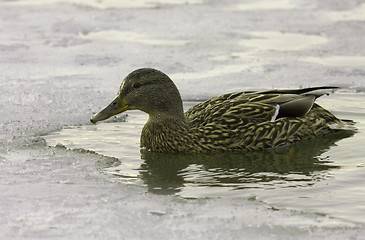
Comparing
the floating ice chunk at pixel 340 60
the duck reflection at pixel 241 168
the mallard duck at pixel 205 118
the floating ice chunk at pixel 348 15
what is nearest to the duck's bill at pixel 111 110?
the mallard duck at pixel 205 118

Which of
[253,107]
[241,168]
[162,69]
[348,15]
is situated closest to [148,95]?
[253,107]

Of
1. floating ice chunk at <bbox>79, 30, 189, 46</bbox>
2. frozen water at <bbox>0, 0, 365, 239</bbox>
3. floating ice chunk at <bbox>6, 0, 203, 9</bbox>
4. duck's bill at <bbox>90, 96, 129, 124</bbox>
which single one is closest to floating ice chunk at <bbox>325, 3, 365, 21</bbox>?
frozen water at <bbox>0, 0, 365, 239</bbox>

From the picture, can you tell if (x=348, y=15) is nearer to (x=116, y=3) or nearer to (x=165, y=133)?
(x=116, y=3)

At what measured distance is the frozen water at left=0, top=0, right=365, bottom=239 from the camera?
15.2 ft

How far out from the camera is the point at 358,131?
23.7 ft

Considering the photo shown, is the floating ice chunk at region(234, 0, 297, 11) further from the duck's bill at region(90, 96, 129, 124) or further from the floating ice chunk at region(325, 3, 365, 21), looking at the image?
the duck's bill at region(90, 96, 129, 124)

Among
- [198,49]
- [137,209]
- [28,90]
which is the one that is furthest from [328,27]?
[137,209]

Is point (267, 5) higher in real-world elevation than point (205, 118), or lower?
higher

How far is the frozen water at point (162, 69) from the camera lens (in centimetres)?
462

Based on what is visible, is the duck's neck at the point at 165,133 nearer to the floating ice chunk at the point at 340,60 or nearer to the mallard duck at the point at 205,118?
the mallard duck at the point at 205,118

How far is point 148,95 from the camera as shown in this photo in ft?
22.5

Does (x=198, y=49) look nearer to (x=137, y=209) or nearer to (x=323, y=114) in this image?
(x=323, y=114)

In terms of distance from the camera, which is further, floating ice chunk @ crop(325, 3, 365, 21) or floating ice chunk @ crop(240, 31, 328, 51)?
floating ice chunk @ crop(325, 3, 365, 21)

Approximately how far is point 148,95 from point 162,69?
103 inches
